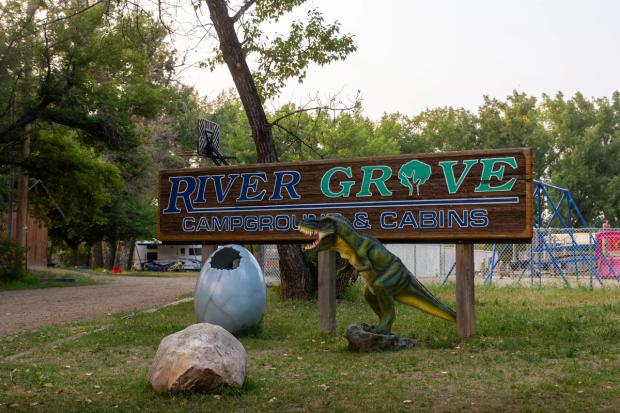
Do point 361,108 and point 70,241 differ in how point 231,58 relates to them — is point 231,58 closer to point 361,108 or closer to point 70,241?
point 361,108

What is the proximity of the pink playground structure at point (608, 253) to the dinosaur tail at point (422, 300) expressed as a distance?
1304 centimetres

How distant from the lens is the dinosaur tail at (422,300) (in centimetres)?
959

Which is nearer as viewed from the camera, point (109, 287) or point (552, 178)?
point (109, 287)

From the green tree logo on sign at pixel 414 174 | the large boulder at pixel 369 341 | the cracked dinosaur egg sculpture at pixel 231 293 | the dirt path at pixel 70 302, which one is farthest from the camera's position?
the dirt path at pixel 70 302

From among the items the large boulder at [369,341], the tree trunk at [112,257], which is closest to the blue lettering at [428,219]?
the large boulder at [369,341]

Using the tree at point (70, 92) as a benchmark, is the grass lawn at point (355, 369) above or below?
below

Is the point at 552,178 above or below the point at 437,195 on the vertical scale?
above

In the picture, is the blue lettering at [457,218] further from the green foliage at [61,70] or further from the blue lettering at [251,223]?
the green foliage at [61,70]

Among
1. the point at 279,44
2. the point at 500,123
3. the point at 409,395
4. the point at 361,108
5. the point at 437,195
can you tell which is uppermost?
the point at 500,123

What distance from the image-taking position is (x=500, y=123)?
1911 inches

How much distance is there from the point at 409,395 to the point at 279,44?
12521mm

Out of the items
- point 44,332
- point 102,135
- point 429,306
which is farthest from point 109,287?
point 429,306

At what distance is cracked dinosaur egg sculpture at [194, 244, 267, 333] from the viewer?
10312mm

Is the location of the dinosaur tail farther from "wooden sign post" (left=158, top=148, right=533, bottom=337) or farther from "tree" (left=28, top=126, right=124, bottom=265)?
"tree" (left=28, top=126, right=124, bottom=265)
